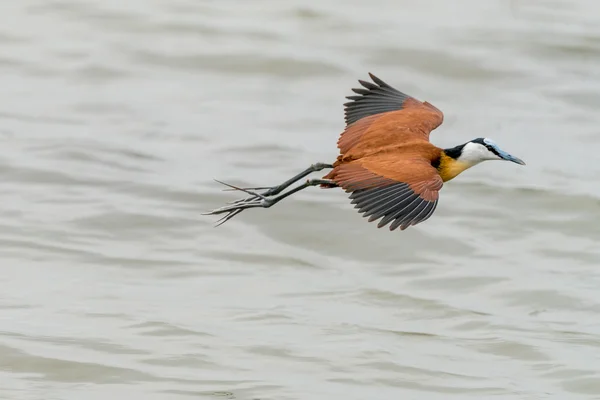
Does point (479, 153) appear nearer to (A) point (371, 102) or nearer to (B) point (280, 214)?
(A) point (371, 102)

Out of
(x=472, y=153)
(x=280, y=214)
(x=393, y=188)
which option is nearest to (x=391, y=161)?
(x=393, y=188)

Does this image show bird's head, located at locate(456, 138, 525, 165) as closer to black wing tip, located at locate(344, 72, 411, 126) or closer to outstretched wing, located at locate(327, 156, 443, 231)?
outstretched wing, located at locate(327, 156, 443, 231)

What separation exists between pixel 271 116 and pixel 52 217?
11.2ft

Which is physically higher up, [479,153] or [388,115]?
[388,115]

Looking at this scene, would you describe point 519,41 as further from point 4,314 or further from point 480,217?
point 4,314

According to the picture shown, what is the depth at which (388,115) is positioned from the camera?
9.53 meters

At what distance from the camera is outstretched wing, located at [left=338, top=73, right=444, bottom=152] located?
30.4 ft

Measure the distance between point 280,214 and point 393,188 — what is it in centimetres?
593

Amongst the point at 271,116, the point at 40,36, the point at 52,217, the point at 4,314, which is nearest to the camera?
the point at 4,314

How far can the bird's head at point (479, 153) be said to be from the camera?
9031mm

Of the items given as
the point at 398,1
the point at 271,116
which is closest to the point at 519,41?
the point at 398,1

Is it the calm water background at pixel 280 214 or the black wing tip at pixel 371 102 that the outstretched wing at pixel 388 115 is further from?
the calm water background at pixel 280 214

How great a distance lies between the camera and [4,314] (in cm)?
1110

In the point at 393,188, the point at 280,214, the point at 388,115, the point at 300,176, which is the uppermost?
the point at 388,115
